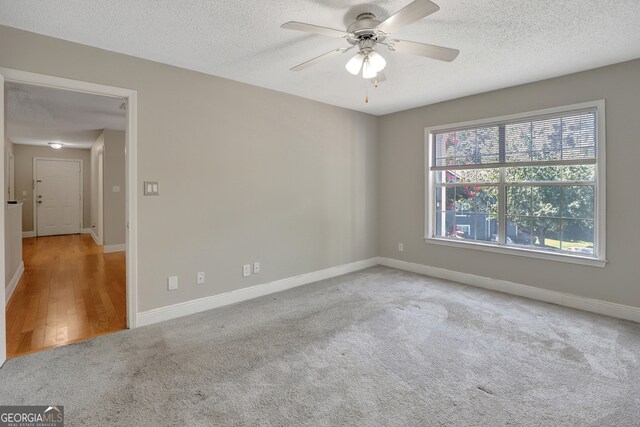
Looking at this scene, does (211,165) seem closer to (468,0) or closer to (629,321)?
(468,0)

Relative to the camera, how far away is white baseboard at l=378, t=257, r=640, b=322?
3.12 metres

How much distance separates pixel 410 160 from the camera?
4848 millimetres

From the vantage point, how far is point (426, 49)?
85.4 inches

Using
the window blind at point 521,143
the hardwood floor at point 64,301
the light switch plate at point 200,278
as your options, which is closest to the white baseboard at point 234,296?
the light switch plate at point 200,278

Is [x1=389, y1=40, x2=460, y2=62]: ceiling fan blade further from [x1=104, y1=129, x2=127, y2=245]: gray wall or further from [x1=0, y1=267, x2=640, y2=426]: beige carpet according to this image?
[x1=104, y1=129, x2=127, y2=245]: gray wall

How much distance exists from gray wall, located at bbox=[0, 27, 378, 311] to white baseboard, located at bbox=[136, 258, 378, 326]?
0.07m

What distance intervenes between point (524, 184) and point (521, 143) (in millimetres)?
486

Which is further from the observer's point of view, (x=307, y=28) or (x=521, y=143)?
(x=521, y=143)

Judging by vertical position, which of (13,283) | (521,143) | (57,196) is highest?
(521,143)

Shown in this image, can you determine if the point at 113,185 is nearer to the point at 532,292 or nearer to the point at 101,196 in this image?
the point at 101,196

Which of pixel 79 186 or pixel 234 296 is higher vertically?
pixel 79 186

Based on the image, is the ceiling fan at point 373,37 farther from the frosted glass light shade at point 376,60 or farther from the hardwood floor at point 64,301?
the hardwood floor at point 64,301

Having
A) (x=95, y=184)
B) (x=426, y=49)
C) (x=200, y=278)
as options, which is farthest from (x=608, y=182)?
(x=95, y=184)

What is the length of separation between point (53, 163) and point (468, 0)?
405 inches
